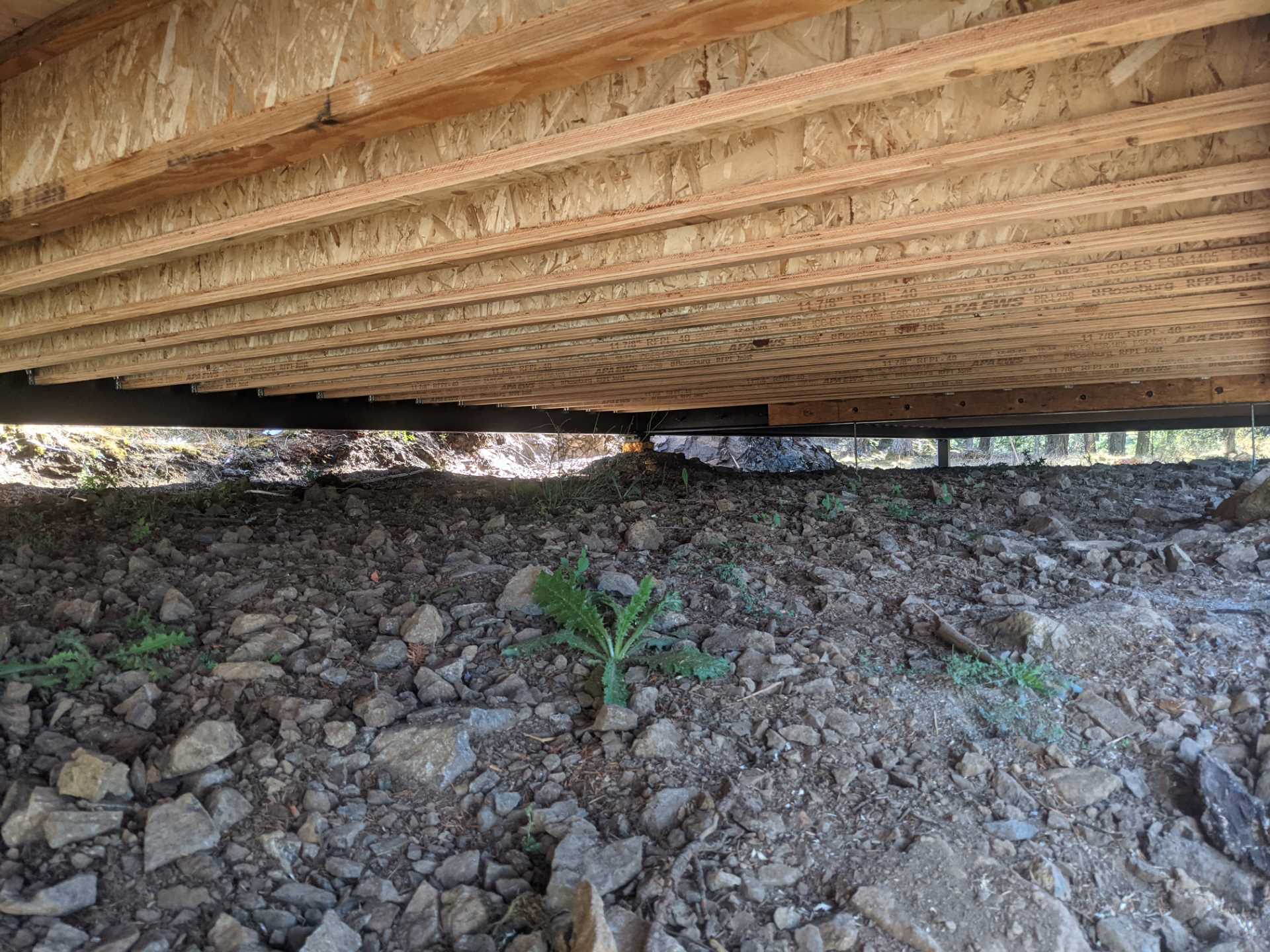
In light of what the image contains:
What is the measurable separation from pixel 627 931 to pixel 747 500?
13.5 feet

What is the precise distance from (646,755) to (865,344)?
3282 mm

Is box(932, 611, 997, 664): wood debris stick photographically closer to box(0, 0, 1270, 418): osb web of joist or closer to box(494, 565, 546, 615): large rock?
box(0, 0, 1270, 418): osb web of joist

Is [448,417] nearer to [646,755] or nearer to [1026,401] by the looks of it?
[1026,401]

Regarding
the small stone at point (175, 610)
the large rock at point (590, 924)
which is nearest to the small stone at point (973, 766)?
the large rock at point (590, 924)

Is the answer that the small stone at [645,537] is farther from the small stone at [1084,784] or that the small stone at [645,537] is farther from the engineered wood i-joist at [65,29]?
the engineered wood i-joist at [65,29]

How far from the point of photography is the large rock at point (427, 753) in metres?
2.63

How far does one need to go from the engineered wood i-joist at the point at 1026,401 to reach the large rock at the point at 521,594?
215 inches

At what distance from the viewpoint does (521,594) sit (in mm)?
3830

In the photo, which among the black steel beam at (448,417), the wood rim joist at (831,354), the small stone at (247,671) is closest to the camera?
the small stone at (247,671)

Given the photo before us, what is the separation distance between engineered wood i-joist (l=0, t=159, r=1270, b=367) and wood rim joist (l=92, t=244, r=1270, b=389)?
0.55 m

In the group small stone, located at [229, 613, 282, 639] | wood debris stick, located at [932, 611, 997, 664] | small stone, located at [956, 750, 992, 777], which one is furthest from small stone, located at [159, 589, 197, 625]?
wood debris stick, located at [932, 611, 997, 664]

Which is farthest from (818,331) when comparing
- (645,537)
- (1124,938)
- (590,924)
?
(590,924)

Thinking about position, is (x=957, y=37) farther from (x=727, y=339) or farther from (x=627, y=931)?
(x=727, y=339)

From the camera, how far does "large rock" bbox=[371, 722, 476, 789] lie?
2.63m
